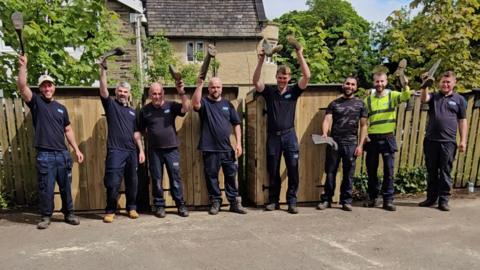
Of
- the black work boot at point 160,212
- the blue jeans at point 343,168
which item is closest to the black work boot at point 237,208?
the black work boot at point 160,212

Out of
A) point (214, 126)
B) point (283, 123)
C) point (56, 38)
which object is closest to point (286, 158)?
point (283, 123)

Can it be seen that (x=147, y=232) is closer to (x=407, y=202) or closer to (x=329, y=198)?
(x=329, y=198)

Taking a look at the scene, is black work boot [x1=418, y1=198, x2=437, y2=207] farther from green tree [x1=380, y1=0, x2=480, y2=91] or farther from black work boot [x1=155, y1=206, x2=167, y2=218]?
black work boot [x1=155, y1=206, x2=167, y2=218]

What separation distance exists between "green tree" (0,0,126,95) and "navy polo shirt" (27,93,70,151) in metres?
1.15

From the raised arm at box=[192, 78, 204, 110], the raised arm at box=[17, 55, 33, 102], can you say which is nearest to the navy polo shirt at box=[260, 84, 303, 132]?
the raised arm at box=[192, 78, 204, 110]

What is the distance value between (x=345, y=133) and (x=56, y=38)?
4329 millimetres

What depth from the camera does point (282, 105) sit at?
5328 millimetres

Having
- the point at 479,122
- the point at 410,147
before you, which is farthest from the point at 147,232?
the point at 479,122

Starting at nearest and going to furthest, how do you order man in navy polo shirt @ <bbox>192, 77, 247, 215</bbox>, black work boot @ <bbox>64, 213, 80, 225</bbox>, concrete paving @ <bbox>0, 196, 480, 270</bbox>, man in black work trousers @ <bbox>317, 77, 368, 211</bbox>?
concrete paving @ <bbox>0, 196, 480, 270</bbox> < black work boot @ <bbox>64, 213, 80, 225</bbox> < man in navy polo shirt @ <bbox>192, 77, 247, 215</bbox> < man in black work trousers @ <bbox>317, 77, 368, 211</bbox>

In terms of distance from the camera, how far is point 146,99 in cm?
535

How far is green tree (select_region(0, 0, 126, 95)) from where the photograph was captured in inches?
222

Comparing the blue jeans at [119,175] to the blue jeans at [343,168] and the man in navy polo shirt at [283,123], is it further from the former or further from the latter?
the blue jeans at [343,168]

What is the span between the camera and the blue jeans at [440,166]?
217 inches

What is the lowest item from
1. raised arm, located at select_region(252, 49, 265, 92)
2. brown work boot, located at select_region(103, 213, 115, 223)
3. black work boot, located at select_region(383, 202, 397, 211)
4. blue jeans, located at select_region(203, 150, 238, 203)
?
brown work boot, located at select_region(103, 213, 115, 223)
